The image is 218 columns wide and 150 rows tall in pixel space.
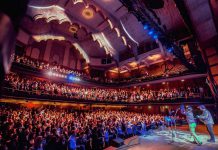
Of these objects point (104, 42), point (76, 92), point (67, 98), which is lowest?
point (67, 98)

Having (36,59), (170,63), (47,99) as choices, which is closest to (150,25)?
(47,99)

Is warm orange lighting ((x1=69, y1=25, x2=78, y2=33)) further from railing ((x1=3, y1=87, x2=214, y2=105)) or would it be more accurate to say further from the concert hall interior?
railing ((x1=3, y1=87, x2=214, y2=105))

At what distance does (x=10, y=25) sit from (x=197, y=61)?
57.7 ft

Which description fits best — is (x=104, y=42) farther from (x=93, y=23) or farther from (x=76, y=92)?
(x=76, y=92)

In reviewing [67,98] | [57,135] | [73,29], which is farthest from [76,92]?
[57,135]

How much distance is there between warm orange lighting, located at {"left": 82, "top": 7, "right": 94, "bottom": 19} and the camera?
18731mm

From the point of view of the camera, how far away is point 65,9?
17.8 meters

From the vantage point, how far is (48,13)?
1675cm

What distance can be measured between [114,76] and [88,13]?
13.0 metres

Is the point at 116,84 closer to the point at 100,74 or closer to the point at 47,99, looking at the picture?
the point at 100,74

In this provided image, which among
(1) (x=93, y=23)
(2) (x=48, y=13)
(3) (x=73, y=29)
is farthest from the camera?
(3) (x=73, y=29)

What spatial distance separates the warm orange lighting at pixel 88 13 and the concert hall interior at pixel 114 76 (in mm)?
139

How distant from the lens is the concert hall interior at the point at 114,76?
22.6 ft

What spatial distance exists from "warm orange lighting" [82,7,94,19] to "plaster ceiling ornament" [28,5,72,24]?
7.55 feet
